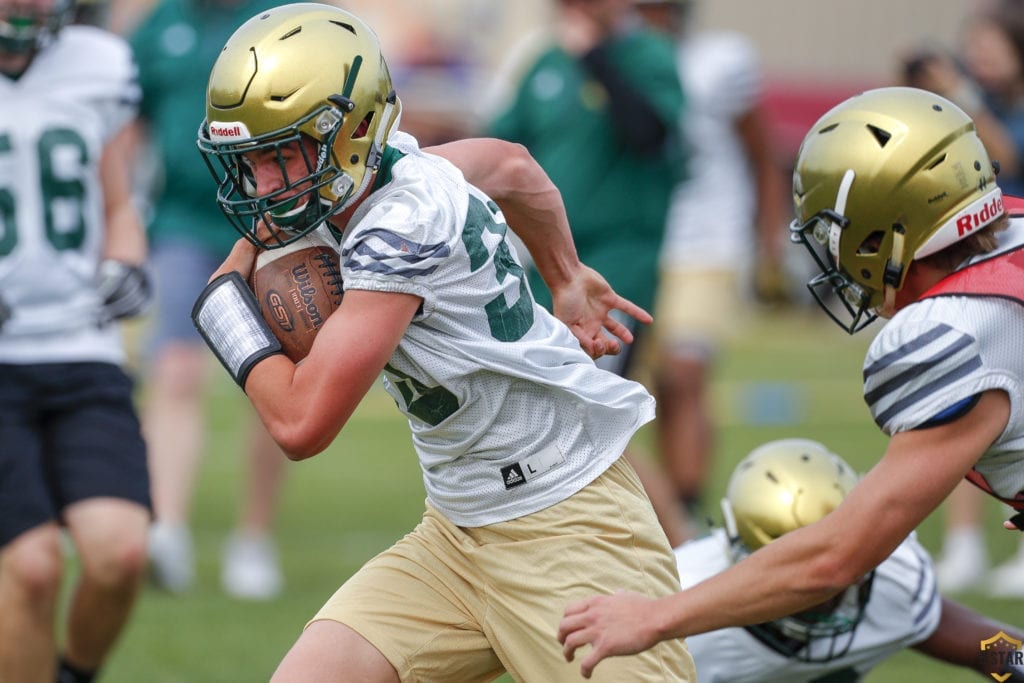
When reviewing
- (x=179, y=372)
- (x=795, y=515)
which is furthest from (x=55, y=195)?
(x=795, y=515)

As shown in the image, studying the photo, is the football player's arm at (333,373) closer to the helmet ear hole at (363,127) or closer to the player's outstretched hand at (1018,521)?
the helmet ear hole at (363,127)

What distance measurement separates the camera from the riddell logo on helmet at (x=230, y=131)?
308cm

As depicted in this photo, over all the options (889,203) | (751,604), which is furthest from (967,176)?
(751,604)

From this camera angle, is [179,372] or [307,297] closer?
[307,297]

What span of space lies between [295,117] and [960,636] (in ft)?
6.47

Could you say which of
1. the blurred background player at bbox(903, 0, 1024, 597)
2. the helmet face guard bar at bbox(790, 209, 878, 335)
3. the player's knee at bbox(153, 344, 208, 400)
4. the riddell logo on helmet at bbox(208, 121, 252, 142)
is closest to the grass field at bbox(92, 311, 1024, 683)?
the blurred background player at bbox(903, 0, 1024, 597)

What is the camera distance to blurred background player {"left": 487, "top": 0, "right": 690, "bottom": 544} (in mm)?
6547

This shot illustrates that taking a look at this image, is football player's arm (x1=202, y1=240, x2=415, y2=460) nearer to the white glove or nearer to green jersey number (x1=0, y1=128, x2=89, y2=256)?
the white glove

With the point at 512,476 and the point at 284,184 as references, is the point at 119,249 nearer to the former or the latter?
the point at 284,184

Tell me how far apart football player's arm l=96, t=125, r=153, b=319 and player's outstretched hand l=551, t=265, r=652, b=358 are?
1464 millimetres

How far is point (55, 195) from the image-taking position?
4.57 m

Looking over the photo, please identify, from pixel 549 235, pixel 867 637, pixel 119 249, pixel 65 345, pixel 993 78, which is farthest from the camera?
pixel 993 78

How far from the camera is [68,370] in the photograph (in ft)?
14.7
